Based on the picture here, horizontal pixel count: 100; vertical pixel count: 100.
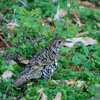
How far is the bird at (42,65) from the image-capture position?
5281 millimetres

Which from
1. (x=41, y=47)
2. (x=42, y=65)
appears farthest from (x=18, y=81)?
(x=41, y=47)

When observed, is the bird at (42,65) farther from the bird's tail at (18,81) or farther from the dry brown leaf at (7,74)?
the dry brown leaf at (7,74)

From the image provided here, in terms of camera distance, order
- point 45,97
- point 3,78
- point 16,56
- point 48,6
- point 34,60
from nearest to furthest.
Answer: point 45,97 → point 3,78 → point 34,60 → point 16,56 → point 48,6

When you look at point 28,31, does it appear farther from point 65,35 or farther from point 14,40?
point 65,35

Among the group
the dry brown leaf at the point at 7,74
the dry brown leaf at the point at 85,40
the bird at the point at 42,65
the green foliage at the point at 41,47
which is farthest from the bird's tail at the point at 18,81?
the dry brown leaf at the point at 85,40

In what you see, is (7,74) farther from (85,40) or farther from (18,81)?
(85,40)

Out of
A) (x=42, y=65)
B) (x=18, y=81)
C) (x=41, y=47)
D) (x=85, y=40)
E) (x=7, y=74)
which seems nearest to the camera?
(x=18, y=81)

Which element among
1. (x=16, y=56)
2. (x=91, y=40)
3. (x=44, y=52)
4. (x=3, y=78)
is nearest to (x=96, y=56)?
(x=91, y=40)

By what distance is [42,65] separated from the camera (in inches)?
221

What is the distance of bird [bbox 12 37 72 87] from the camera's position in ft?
17.3

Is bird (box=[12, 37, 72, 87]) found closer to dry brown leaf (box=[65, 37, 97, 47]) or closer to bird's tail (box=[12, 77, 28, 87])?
bird's tail (box=[12, 77, 28, 87])

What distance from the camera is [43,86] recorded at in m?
5.44

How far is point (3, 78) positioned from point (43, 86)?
2.86 ft

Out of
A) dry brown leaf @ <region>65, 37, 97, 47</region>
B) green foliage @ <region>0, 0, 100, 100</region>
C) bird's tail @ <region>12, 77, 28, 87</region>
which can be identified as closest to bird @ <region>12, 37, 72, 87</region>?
bird's tail @ <region>12, 77, 28, 87</region>
